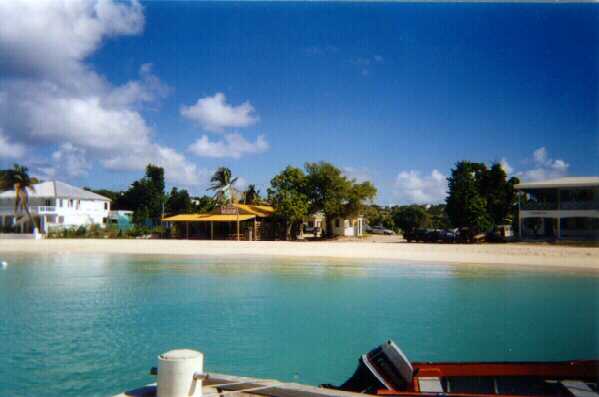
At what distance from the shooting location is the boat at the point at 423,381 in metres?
4.65

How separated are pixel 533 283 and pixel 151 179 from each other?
3816 centimetres

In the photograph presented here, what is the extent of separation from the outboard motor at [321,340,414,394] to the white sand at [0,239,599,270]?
16.0 metres

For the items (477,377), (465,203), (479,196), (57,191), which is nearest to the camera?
(477,377)

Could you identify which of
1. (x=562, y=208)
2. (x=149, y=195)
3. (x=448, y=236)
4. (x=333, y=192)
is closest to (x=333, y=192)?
(x=333, y=192)

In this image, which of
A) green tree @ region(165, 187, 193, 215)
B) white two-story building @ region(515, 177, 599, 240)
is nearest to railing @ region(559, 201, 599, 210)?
white two-story building @ region(515, 177, 599, 240)

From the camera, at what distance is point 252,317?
447 inches

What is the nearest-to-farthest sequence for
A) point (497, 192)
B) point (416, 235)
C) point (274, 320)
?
point (274, 320) → point (416, 235) → point (497, 192)

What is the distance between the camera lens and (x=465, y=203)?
27250mm

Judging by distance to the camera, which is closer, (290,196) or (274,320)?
(274,320)

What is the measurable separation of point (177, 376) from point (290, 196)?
27.6m

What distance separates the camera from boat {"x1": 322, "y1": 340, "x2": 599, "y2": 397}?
5.31 metres

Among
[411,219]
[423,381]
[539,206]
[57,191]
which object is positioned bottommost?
[423,381]

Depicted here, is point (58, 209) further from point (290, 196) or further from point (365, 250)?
point (365, 250)

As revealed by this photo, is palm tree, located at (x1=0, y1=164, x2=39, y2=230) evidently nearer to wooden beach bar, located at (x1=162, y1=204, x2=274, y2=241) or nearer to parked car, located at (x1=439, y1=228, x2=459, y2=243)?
wooden beach bar, located at (x1=162, y1=204, x2=274, y2=241)
